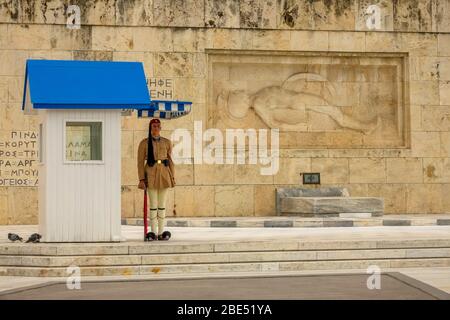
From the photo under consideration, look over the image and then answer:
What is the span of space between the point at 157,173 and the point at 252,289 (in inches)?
167

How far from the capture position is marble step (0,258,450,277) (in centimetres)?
1341

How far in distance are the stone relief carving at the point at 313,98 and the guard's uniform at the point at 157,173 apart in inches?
306

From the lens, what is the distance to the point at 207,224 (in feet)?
66.8

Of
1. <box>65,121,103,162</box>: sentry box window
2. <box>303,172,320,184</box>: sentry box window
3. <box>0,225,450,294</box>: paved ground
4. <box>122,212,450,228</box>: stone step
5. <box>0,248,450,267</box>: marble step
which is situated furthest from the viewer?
<box>303,172,320,184</box>: sentry box window

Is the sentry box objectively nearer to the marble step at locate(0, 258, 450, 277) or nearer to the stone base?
the marble step at locate(0, 258, 450, 277)

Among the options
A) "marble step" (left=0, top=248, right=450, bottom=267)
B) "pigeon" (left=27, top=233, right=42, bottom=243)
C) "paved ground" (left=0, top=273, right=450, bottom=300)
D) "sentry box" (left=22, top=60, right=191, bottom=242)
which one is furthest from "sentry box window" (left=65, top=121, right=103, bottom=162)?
"paved ground" (left=0, top=273, right=450, bottom=300)

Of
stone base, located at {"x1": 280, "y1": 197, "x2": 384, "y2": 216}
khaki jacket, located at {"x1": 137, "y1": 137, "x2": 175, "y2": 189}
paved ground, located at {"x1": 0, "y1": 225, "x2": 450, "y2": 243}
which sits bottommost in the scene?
paved ground, located at {"x1": 0, "y1": 225, "x2": 450, "y2": 243}

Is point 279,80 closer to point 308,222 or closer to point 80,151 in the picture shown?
point 308,222

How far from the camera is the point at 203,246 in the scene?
1411 cm

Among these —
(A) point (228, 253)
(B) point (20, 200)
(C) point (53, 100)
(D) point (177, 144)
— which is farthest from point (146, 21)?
(A) point (228, 253)

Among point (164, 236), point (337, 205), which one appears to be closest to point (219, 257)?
point (164, 236)

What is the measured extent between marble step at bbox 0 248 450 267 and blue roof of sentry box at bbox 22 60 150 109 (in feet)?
7.85

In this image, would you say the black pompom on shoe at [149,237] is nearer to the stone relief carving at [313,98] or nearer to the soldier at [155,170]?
the soldier at [155,170]

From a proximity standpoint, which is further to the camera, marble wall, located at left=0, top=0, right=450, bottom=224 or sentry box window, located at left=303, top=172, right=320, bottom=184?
sentry box window, located at left=303, top=172, right=320, bottom=184
